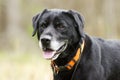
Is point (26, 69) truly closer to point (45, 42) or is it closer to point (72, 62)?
point (72, 62)

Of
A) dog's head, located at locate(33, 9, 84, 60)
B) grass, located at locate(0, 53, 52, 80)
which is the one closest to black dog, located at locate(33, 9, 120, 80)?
dog's head, located at locate(33, 9, 84, 60)

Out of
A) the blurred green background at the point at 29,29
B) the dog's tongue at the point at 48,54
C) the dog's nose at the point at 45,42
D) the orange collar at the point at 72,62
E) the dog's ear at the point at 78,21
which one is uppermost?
the dog's ear at the point at 78,21

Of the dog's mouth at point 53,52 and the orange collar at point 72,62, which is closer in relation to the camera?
the dog's mouth at point 53,52

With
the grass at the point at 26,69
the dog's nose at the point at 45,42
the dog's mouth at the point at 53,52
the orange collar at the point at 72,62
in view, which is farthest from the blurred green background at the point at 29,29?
the dog's nose at the point at 45,42

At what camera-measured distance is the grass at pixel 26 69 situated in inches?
474

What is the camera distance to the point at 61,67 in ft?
28.5

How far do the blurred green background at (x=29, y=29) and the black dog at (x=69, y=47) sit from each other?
9.30 ft

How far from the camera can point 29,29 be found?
24797mm

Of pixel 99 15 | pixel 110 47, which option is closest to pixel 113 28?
pixel 99 15

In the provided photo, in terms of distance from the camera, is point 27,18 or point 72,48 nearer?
point 72,48

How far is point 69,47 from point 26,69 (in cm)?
507

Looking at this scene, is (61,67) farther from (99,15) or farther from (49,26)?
(99,15)

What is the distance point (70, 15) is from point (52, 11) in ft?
0.91

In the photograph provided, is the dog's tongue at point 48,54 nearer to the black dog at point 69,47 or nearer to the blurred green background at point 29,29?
the black dog at point 69,47
